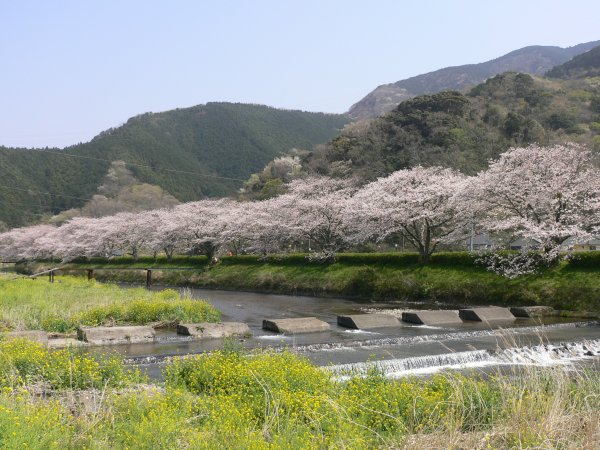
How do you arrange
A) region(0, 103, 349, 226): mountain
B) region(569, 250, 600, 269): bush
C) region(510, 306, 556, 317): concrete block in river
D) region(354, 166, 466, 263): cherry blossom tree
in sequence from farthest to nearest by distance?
region(0, 103, 349, 226): mountain, region(354, 166, 466, 263): cherry blossom tree, region(569, 250, 600, 269): bush, region(510, 306, 556, 317): concrete block in river

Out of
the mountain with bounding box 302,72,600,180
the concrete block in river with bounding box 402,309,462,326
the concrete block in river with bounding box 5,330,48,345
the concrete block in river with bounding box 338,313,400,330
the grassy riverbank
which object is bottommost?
the concrete block in river with bounding box 402,309,462,326

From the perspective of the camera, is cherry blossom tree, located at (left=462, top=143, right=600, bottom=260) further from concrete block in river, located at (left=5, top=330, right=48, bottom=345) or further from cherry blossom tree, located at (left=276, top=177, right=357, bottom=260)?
concrete block in river, located at (left=5, top=330, right=48, bottom=345)

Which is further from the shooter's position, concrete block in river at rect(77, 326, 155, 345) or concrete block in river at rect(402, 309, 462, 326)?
concrete block in river at rect(402, 309, 462, 326)

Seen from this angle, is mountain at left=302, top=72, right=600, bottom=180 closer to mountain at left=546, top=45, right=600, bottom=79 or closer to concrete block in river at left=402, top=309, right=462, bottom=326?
concrete block in river at left=402, top=309, right=462, bottom=326

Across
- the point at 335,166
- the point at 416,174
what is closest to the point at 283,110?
the point at 335,166

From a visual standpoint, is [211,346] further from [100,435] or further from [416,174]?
[416,174]

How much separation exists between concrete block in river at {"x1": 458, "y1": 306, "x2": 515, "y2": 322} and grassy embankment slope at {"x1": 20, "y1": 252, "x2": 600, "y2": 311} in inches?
132

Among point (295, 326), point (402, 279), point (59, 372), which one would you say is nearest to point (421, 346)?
point (295, 326)

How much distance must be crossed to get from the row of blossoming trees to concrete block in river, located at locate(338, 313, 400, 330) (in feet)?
33.3

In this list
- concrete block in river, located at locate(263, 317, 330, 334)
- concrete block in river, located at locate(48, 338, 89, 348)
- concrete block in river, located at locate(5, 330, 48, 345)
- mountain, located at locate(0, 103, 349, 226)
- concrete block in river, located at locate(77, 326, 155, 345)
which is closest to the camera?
concrete block in river, located at locate(5, 330, 48, 345)

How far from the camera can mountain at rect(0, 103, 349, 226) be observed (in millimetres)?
112000

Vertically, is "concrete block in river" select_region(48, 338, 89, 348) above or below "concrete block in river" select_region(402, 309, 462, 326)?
above

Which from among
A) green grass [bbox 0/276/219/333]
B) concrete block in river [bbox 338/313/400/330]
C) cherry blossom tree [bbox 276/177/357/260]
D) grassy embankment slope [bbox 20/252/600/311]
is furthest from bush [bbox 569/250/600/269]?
green grass [bbox 0/276/219/333]

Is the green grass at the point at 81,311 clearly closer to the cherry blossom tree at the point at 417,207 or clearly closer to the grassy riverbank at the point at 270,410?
the grassy riverbank at the point at 270,410
